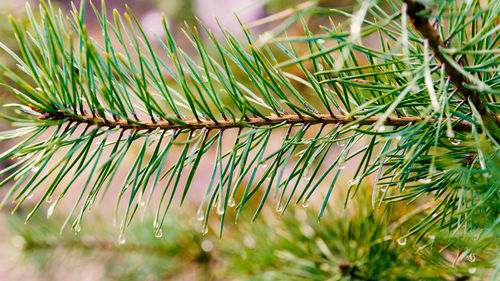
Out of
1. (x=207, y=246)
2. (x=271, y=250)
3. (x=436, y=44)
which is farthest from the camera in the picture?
(x=207, y=246)

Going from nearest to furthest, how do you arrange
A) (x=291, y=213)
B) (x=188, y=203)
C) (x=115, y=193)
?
(x=291, y=213) → (x=188, y=203) → (x=115, y=193)

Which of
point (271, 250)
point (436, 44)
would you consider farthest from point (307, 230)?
point (436, 44)

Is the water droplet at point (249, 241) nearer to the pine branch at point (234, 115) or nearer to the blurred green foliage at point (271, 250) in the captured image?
the blurred green foliage at point (271, 250)

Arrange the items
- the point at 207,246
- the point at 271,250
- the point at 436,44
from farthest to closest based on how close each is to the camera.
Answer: the point at 207,246 < the point at 271,250 < the point at 436,44

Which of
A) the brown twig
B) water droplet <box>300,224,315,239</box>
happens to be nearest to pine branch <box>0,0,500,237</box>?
the brown twig

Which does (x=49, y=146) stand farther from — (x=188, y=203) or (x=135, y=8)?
(x=135, y=8)

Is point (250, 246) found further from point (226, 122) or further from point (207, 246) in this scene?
point (226, 122)

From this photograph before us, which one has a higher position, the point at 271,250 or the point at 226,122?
the point at 226,122

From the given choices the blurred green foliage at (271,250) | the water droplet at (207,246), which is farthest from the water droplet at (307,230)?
the water droplet at (207,246)

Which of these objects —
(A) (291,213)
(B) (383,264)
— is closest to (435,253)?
(B) (383,264)
